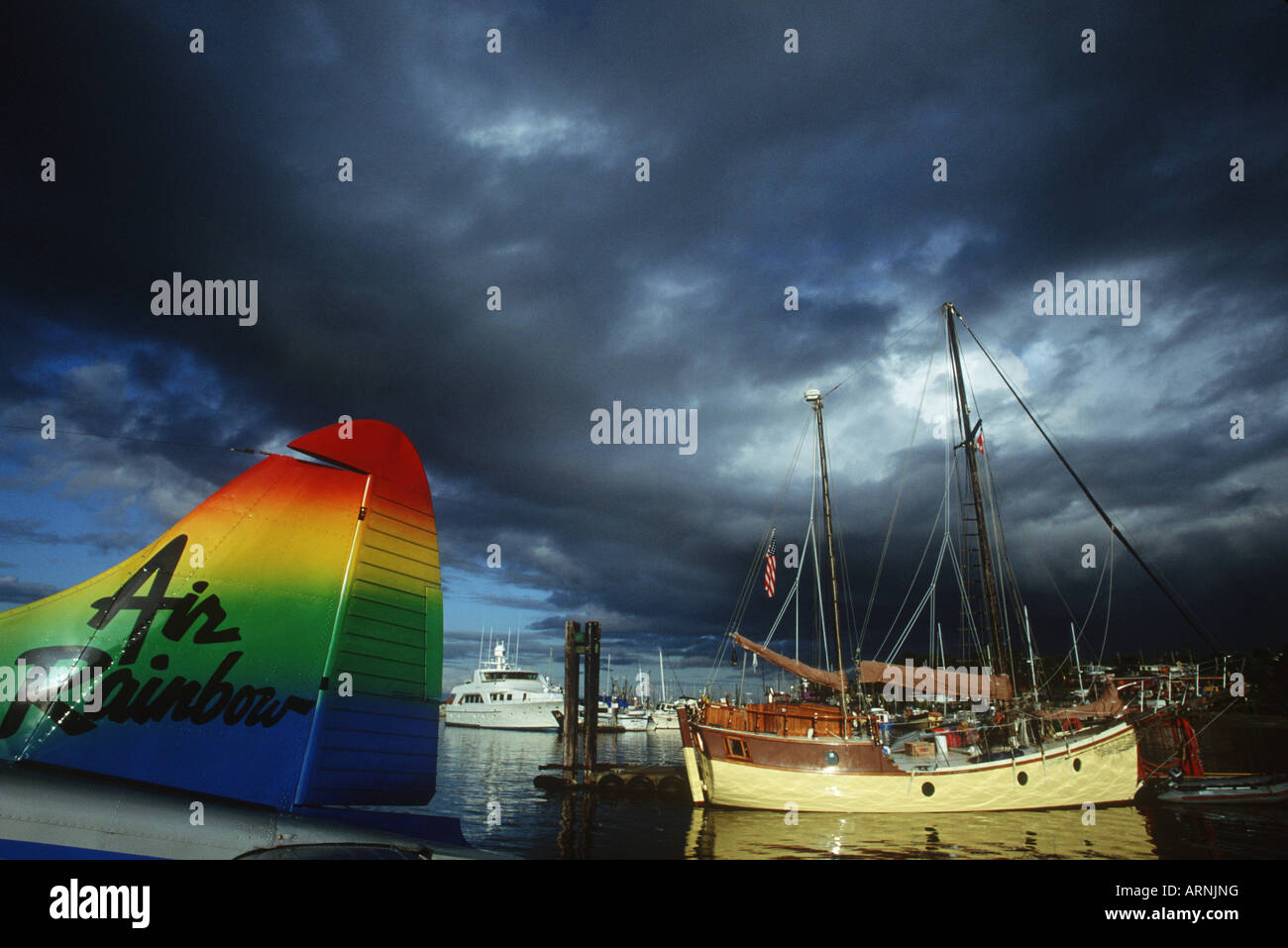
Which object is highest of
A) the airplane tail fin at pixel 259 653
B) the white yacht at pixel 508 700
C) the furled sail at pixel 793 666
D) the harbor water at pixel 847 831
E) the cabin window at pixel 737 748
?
the airplane tail fin at pixel 259 653

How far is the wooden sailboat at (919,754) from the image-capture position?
23.6 metres

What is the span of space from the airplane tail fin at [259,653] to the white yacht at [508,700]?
261 ft

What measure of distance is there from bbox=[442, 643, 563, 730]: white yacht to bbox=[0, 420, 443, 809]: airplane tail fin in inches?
3126

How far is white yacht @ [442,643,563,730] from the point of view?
79.7 metres

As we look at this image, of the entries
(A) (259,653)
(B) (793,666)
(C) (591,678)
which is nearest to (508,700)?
(C) (591,678)

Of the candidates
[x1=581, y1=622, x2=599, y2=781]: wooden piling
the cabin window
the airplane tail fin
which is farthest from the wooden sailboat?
the airplane tail fin

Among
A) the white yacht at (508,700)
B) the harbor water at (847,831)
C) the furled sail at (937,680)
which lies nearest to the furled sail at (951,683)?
the furled sail at (937,680)

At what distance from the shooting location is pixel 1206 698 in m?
24.7

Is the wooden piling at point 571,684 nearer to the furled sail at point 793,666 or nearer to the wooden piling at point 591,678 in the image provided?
the wooden piling at point 591,678

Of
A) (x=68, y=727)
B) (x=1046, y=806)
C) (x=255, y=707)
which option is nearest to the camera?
(x=68, y=727)

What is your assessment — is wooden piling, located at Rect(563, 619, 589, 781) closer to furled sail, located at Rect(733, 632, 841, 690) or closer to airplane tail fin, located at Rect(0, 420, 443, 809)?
furled sail, located at Rect(733, 632, 841, 690)
